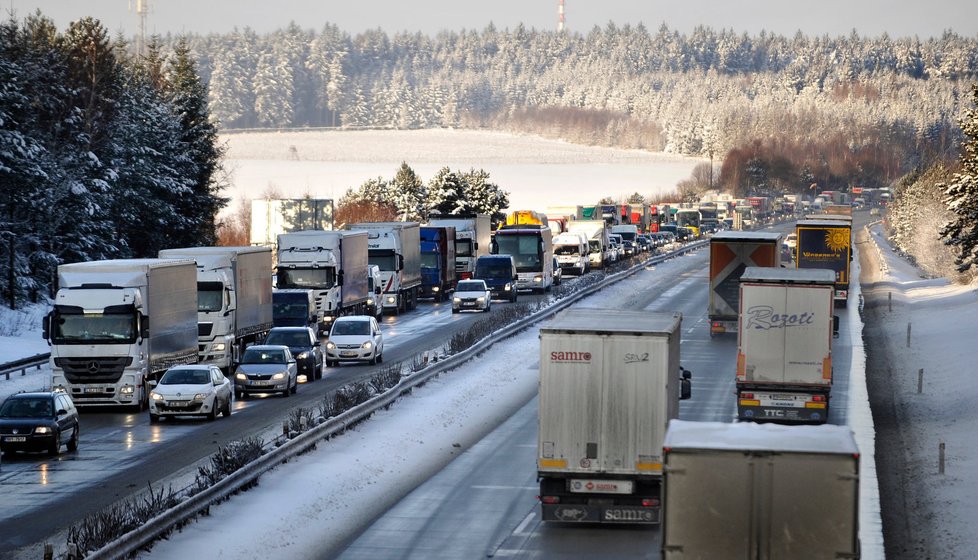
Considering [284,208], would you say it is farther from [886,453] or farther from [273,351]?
[886,453]

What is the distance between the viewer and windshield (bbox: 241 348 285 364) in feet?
125

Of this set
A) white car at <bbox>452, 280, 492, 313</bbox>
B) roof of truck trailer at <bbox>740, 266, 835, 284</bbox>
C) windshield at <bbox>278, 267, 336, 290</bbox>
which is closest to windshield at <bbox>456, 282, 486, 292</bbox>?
white car at <bbox>452, 280, 492, 313</bbox>

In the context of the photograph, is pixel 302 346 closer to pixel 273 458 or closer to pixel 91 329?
pixel 91 329

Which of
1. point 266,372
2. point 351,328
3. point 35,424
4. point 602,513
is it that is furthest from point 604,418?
point 351,328

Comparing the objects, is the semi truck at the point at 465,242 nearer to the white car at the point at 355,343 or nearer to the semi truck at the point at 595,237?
the semi truck at the point at 595,237

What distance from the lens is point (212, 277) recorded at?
42.9m

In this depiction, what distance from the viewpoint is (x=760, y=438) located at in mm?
14023

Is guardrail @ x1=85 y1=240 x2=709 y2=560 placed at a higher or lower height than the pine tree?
lower

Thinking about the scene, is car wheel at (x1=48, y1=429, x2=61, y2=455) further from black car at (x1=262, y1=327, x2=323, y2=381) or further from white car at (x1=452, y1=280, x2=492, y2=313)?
white car at (x1=452, y1=280, x2=492, y2=313)

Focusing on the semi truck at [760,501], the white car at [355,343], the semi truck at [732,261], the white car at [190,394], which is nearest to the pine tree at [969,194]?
the semi truck at [732,261]

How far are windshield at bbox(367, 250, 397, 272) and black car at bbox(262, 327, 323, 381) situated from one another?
68.2 feet

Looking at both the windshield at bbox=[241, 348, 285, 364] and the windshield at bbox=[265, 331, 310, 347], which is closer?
the windshield at bbox=[241, 348, 285, 364]

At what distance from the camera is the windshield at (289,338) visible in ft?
136

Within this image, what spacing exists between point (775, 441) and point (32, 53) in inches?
2381
